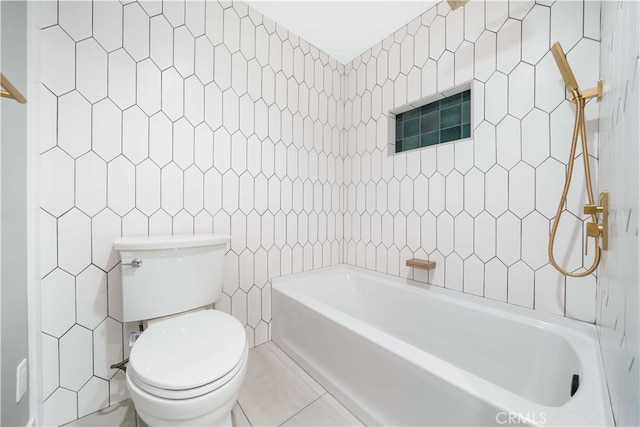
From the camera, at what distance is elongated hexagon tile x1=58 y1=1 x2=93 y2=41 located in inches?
42.4

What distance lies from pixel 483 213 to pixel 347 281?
1.03 metres

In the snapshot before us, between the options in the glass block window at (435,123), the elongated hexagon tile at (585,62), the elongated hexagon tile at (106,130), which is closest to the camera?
the elongated hexagon tile at (585,62)

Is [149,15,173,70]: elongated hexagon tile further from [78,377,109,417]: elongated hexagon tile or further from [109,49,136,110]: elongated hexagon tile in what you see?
[78,377,109,417]: elongated hexagon tile

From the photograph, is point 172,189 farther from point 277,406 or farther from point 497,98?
point 497,98

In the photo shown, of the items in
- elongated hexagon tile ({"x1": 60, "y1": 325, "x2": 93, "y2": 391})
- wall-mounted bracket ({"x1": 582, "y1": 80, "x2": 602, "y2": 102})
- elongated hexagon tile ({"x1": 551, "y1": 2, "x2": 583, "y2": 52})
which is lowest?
elongated hexagon tile ({"x1": 60, "y1": 325, "x2": 93, "y2": 391})

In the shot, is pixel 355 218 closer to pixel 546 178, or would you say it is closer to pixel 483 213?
pixel 483 213

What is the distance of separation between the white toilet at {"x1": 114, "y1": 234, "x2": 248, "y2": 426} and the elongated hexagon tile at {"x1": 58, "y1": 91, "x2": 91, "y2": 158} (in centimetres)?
45

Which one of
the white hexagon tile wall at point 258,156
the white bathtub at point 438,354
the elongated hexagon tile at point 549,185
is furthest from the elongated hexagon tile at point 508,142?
the white bathtub at point 438,354

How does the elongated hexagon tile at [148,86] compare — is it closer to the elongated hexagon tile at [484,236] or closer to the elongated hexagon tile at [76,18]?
the elongated hexagon tile at [76,18]

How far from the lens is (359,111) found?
2014 mm

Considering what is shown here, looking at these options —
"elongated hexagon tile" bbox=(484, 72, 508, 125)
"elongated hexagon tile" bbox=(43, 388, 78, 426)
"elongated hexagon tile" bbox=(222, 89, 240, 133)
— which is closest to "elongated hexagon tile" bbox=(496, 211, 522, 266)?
"elongated hexagon tile" bbox=(484, 72, 508, 125)

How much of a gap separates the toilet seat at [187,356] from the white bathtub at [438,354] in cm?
49

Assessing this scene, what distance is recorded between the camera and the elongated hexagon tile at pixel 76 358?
1.09 meters

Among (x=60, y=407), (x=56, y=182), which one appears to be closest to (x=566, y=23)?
(x=56, y=182)
